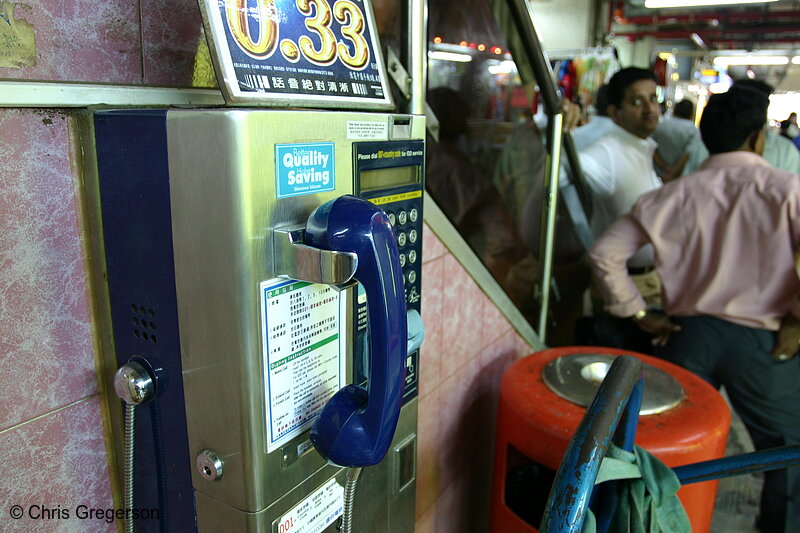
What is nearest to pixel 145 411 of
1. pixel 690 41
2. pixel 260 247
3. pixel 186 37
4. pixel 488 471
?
pixel 260 247

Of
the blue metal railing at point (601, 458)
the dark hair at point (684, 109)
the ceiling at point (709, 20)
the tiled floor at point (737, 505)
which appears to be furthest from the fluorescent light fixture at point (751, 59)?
the blue metal railing at point (601, 458)

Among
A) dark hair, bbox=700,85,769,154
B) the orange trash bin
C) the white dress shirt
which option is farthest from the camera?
the white dress shirt

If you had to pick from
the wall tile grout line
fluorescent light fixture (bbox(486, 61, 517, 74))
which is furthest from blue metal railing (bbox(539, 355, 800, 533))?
fluorescent light fixture (bbox(486, 61, 517, 74))

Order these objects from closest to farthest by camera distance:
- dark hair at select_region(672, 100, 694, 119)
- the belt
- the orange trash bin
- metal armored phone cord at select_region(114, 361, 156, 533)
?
1. metal armored phone cord at select_region(114, 361, 156, 533)
2. the orange trash bin
3. the belt
4. dark hair at select_region(672, 100, 694, 119)

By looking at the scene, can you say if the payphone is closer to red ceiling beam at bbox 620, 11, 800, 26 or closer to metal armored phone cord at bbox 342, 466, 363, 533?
metal armored phone cord at bbox 342, 466, 363, 533

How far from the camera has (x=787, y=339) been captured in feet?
6.45

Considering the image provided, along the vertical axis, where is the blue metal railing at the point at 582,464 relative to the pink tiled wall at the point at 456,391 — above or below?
above

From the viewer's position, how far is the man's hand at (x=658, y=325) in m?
2.16

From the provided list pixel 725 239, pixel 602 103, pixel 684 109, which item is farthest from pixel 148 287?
pixel 684 109

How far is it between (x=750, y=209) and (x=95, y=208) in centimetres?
189

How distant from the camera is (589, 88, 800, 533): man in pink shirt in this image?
1.93 m

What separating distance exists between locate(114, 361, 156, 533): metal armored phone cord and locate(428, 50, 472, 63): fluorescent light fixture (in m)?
1.34

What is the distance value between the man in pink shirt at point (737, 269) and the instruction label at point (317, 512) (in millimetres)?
1529

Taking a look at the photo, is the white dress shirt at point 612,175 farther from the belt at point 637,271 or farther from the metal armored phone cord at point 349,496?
the metal armored phone cord at point 349,496
